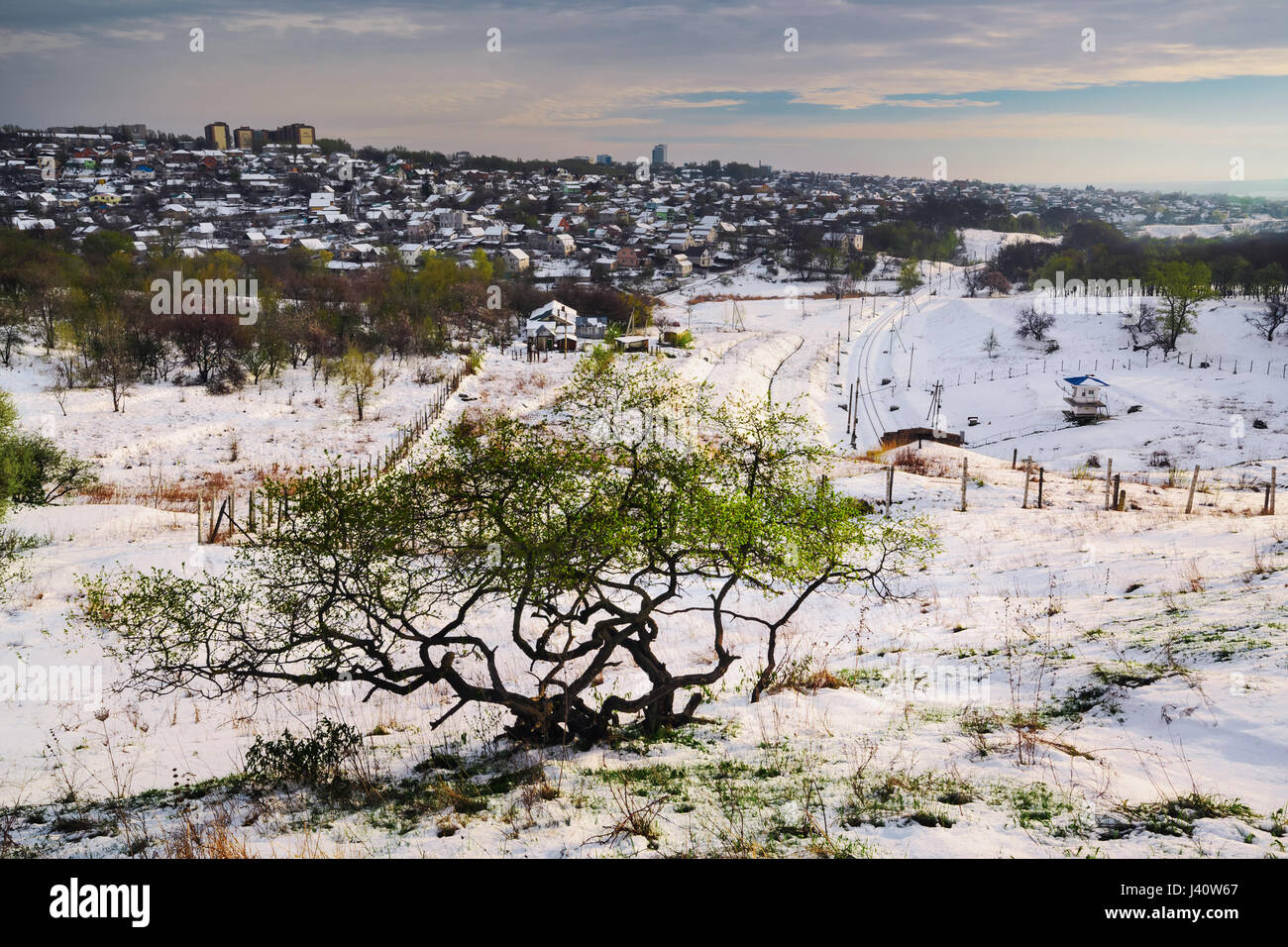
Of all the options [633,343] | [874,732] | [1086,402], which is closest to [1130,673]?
[874,732]

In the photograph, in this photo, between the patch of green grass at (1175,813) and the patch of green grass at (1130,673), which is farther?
the patch of green grass at (1130,673)

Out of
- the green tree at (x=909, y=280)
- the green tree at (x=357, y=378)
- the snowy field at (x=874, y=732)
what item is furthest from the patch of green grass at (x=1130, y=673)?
the green tree at (x=909, y=280)

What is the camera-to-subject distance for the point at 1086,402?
4984 cm

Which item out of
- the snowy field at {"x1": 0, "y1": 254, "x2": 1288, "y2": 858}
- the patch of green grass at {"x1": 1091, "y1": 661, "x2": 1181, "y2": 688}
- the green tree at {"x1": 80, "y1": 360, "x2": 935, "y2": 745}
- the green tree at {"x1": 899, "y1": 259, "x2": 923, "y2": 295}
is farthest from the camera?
the green tree at {"x1": 899, "y1": 259, "x2": 923, "y2": 295}

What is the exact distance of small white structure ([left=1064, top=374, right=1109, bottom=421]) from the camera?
163ft

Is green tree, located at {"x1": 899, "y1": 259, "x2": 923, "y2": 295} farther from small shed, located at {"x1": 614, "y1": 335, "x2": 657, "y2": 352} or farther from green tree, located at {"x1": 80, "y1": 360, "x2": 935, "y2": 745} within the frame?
green tree, located at {"x1": 80, "y1": 360, "x2": 935, "y2": 745}

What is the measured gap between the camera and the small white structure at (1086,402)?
49719 mm

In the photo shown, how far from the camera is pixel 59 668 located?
1465 cm

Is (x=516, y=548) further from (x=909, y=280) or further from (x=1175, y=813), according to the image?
(x=909, y=280)

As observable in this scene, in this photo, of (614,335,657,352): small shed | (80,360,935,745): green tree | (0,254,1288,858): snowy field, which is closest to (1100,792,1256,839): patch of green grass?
(0,254,1288,858): snowy field

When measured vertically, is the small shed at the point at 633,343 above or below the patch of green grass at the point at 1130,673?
above

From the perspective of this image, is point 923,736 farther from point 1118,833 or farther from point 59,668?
point 59,668

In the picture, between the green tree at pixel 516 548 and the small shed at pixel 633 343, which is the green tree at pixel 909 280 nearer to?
the small shed at pixel 633 343
